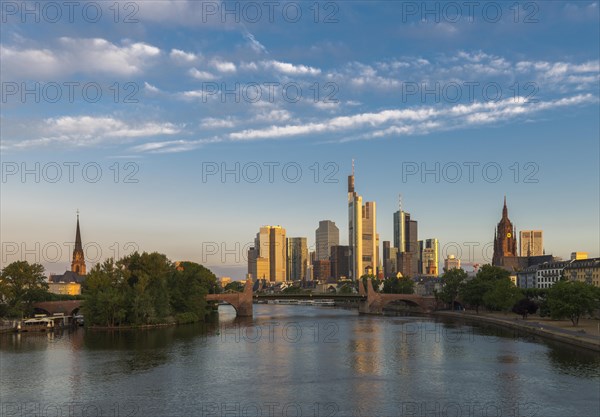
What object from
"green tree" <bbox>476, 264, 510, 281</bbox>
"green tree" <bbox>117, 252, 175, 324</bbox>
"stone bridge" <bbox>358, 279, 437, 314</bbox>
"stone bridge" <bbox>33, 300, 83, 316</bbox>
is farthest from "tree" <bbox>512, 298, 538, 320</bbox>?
"stone bridge" <bbox>33, 300, 83, 316</bbox>

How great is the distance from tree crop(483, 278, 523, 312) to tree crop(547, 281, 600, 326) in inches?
1113

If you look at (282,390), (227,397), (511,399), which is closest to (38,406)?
(227,397)

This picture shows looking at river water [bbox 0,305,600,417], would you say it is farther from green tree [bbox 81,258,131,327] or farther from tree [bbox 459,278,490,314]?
tree [bbox 459,278,490,314]

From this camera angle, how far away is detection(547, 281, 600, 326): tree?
101000mm

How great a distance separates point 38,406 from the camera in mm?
49438

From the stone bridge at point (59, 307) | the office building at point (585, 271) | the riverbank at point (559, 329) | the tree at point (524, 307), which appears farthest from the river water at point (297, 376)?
the office building at point (585, 271)

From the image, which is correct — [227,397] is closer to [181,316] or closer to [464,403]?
[464,403]

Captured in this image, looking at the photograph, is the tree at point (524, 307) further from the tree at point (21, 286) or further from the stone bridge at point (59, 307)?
the tree at point (21, 286)

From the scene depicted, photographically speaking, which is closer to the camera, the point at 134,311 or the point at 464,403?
the point at 464,403

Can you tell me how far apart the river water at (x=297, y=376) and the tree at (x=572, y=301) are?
989 centimetres

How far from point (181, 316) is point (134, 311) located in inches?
565

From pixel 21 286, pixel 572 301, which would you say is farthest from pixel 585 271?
pixel 21 286

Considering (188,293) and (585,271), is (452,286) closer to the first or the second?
(585,271)

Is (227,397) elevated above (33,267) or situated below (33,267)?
below
